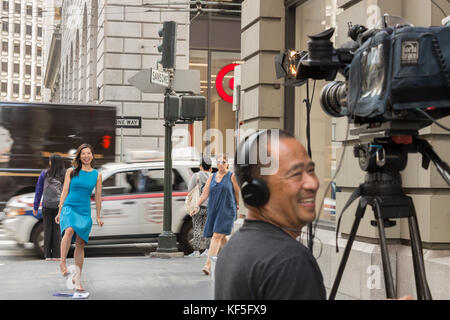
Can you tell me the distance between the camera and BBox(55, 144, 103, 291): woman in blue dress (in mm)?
7367

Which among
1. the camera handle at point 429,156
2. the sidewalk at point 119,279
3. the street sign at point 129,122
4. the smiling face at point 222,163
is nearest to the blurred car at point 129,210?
the sidewalk at point 119,279

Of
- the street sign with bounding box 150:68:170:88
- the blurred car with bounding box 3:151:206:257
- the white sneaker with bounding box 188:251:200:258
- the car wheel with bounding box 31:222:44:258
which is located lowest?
the white sneaker with bounding box 188:251:200:258

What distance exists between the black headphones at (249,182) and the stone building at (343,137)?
1541 mm

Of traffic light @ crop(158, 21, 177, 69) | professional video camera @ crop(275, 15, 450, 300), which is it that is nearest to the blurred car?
traffic light @ crop(158, 21, 177, 69)

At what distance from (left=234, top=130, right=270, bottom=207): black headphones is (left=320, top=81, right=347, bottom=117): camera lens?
3.78ft

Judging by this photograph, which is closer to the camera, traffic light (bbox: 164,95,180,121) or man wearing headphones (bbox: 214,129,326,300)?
man wearing headphones (bbox: 214,129,326,300)

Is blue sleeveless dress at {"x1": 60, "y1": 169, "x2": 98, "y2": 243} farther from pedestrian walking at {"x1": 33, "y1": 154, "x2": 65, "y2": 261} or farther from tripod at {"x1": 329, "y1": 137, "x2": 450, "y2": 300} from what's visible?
tripod at {"x1": 329, "y1": 137, "x2": 450, "y2": 300}

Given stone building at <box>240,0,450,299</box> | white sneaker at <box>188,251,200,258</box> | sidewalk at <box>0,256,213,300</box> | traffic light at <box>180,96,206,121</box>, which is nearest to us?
stone building at <box>240,0,450,299</box>

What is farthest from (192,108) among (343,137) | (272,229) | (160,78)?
(272,229)

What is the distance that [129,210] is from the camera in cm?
1127

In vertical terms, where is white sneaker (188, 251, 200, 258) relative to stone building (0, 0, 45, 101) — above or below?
below

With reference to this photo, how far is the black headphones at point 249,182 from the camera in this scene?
85.7 inches

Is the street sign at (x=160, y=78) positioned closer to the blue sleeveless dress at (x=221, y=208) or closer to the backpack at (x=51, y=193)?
the backpack at (x=51, y=193)
